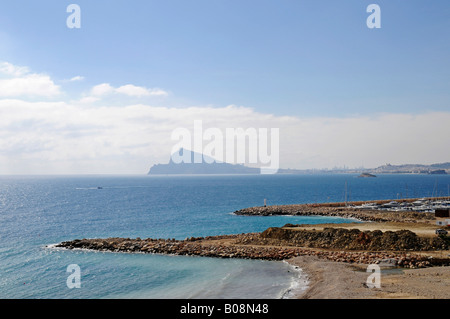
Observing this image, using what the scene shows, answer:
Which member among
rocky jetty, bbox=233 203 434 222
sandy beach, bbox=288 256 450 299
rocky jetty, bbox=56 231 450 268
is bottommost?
rocky jetty, bbox=233 203 434 222

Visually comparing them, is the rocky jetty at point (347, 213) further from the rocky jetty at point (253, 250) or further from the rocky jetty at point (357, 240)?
the rocky jetty at point (253, 250)

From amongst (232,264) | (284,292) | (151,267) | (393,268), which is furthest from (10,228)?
(393,268)

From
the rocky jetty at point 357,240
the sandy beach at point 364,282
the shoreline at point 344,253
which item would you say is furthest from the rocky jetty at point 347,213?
the sandy beach at point 364,282

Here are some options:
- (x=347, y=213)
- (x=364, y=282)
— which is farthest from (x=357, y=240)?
(x=347, y=213)

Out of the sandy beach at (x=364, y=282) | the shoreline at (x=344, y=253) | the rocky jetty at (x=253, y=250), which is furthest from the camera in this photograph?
the rocky jetty at (x=253, y=250)

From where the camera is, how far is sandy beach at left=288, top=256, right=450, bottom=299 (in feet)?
69.9

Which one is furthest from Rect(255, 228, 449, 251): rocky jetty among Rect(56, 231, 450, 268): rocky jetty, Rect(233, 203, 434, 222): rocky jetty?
Rect(233, 203, 434, 222): rocky jetty

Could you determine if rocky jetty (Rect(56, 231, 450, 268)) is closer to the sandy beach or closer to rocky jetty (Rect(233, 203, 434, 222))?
the sandy beach

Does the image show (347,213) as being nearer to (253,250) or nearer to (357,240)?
(357,240)

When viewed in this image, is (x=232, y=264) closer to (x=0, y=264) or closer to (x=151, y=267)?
(x=151, y=267)

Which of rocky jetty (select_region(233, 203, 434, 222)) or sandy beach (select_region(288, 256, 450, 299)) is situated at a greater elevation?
sandy beach (select_region(288, 256, 450, 299))

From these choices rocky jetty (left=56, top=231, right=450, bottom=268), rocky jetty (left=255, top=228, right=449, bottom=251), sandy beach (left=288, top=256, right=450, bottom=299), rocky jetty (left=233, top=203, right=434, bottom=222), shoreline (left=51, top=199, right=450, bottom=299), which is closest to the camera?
sandy beach (left=288, top=256, right=450, bottom=299)

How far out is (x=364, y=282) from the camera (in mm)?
24844

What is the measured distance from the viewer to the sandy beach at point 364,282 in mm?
21312
